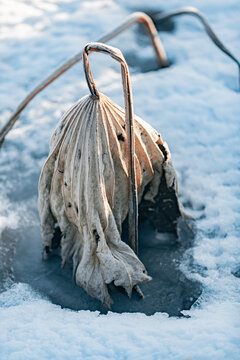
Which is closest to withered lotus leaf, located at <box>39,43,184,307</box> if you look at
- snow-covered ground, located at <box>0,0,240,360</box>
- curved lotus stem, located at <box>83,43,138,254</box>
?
curved lotus stem, located at <box>83,43,138,254</box>

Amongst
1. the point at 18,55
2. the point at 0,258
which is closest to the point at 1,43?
the point at 18,55

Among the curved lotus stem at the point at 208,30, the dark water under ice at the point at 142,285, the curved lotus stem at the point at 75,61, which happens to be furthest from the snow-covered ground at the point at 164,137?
the curved lotus stem at the point at 208,30

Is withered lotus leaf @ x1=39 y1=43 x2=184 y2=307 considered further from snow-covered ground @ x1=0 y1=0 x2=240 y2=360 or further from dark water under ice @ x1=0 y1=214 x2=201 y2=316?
snow-covered ground @ x1=0 y1=0 x2=240 y2=360

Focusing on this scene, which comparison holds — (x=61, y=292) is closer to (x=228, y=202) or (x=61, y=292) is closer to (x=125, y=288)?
(x=125, y=288)

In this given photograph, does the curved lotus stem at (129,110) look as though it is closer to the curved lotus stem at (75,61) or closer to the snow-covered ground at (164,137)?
the snow-covered ground at (164,137)

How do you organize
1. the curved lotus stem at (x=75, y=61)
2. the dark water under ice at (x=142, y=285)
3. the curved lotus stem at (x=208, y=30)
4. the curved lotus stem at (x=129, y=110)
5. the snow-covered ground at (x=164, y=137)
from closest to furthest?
the curved lotus stem at (x=129, y=110), the snow-covered ground at (x=164, y=137), the dark water under ice at (x=142, y=285), the curved lotus stem at (x=75, y=61), the curved lotus stem at (x=208, y=30)

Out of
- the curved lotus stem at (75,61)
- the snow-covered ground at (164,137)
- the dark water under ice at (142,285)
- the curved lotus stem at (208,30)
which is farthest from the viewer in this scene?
the curved lotus stem at (208,30)
